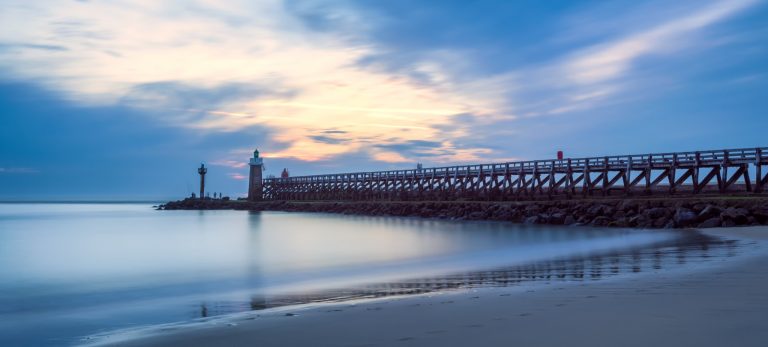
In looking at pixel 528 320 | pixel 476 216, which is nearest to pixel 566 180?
pixel 476 216

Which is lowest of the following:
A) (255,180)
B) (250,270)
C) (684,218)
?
(250,270)

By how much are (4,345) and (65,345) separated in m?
0.68

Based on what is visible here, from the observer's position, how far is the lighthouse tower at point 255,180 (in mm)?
69625

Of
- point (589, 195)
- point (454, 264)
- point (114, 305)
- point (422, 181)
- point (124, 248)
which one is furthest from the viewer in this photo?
point (422, 181)

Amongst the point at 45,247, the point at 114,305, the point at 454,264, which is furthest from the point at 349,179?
the point at 114,305

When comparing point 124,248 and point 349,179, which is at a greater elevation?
point 349,179

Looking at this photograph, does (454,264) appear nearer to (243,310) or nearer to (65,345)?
(243,310)

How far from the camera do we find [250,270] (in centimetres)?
1230

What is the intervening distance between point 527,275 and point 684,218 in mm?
13560

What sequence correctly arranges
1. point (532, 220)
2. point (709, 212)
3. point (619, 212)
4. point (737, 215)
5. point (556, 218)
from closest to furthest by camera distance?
1. point (737, 215)
2. point (709, 212)
3. point (619, 212)
4. point (556, 218)
5. point (532, 220)

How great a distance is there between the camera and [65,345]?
4.97 m

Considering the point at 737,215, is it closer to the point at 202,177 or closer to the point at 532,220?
the point at 532,220

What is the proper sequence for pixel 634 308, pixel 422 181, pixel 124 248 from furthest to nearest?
pixel 422 181, pixel 124 248, pixel 634 308

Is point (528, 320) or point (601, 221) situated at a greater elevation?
point (528, 320)
